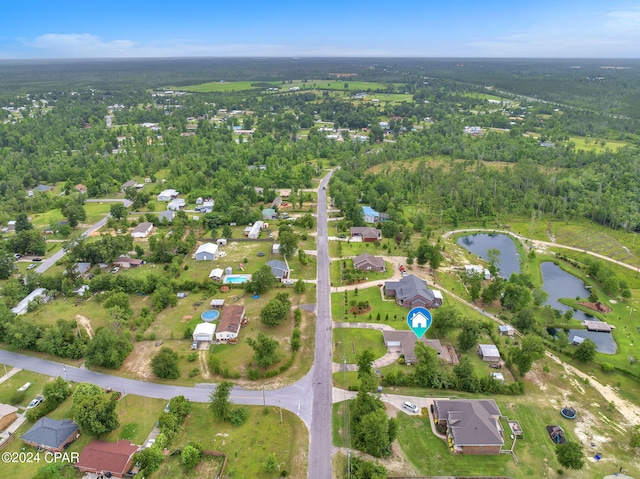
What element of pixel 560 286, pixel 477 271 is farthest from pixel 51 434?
pixel 560 286

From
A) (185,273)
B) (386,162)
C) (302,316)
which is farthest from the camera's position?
(386,162)

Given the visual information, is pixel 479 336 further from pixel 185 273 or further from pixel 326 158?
pixel 326 158

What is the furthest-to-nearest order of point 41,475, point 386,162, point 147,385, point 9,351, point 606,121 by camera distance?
point 606,121 < point 386,162 < point 9,351 < point 147,385 < point 41,475

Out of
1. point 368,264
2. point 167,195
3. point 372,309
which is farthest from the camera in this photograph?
point 167,195

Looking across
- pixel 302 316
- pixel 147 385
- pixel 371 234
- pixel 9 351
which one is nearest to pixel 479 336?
pixel 302 316

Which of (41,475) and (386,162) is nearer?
(41,475)

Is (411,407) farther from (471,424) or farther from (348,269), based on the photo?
(348,269)
